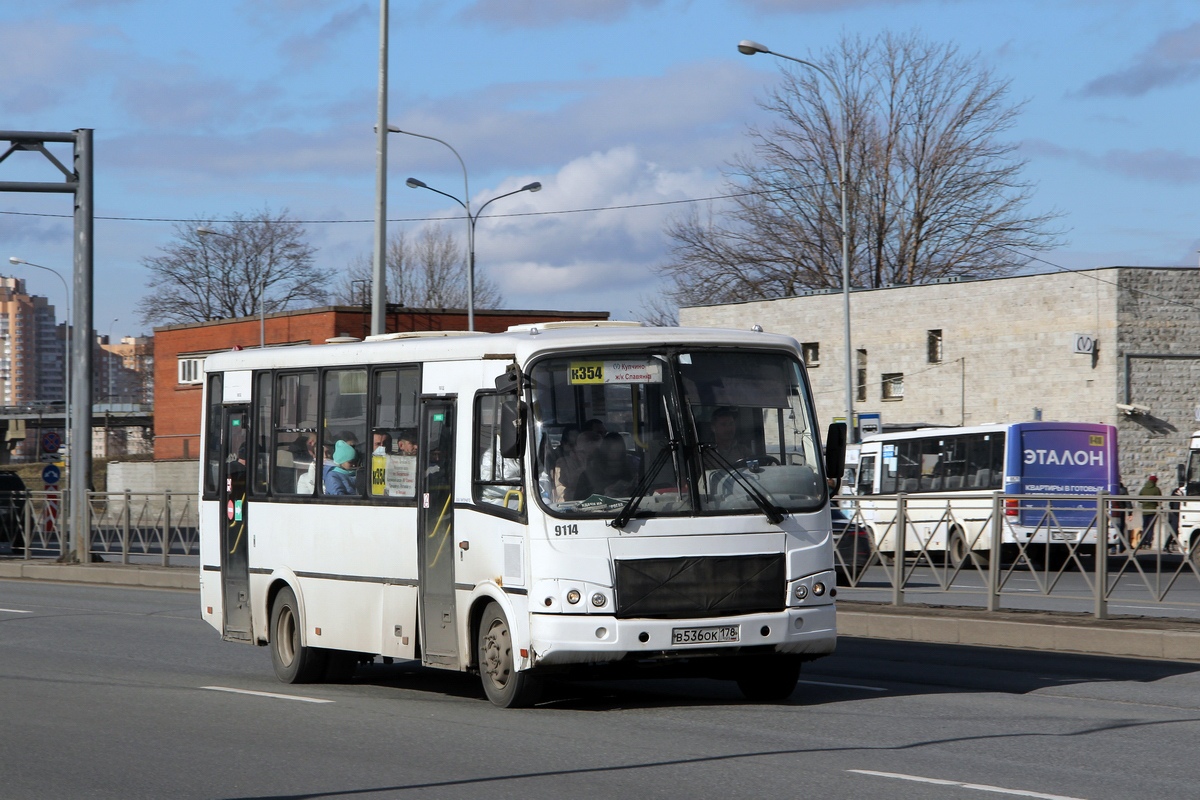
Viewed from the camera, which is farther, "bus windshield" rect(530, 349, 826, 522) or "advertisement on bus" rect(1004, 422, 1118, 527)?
"advertisement on bus" rect(1004, 422, 1118, 527)

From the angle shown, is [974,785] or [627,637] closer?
[974,785]

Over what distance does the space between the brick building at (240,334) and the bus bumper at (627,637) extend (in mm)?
44693

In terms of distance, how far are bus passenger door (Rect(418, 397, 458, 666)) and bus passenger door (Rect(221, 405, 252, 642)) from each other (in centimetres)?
282

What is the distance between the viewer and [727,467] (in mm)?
10438

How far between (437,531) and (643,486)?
1.77 metres

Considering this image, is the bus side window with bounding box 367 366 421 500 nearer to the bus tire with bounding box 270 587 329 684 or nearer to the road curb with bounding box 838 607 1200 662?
the bus tire with bounding box 270 587 329 684

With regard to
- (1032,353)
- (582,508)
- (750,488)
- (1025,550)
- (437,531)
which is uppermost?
(1032,353)

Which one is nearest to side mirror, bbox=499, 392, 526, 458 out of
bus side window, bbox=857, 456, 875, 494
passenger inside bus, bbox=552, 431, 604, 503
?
passenger inside bus, bbox=552, 431, 604, 503

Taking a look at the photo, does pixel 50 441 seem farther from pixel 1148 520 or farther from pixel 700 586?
pixel 700 586

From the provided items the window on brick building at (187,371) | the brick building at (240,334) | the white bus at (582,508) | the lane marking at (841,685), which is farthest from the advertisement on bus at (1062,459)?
the window on brick building at (187,371)

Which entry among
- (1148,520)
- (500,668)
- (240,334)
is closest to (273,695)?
(500,668)

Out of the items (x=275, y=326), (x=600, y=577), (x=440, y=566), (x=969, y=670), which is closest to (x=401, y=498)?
(x=440, y=566)

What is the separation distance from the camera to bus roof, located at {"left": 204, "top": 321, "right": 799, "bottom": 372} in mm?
10517

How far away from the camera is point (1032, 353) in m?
42.9
